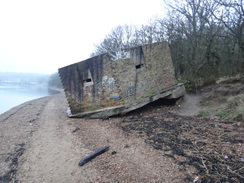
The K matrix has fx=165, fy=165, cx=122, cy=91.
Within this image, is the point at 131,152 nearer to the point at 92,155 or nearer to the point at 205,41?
the point at 92,155

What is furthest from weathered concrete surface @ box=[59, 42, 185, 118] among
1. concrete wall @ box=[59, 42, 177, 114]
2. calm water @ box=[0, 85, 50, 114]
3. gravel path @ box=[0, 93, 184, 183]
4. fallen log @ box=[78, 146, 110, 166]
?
calm water @ box=[0, 85, 50, 114]

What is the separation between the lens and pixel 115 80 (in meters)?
7.77

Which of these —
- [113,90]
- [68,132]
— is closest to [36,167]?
[68,132]

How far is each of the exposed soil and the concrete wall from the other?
1384mm

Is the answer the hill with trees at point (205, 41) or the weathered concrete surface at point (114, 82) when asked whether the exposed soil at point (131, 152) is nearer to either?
the weathered concrete surface at point (114, 82)

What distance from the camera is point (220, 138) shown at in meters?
4.59

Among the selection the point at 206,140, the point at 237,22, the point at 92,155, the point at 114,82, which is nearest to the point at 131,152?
the point at 92,155

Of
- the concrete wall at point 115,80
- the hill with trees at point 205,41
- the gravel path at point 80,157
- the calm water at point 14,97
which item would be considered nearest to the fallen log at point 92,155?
the gravel path at point 80,157

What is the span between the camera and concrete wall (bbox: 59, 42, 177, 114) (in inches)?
307

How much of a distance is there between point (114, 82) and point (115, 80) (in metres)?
0.11

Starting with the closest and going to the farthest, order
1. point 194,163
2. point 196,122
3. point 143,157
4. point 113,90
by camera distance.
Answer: point 194,163, point 143,157, point 196,122, point 113,90

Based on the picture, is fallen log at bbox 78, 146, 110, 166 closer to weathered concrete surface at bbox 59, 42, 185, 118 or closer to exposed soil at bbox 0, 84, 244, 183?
exposed soil at bbox 0, 84, 244, 183

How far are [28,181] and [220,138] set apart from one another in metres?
4.98

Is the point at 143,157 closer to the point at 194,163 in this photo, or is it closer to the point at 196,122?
the point at 194,163
